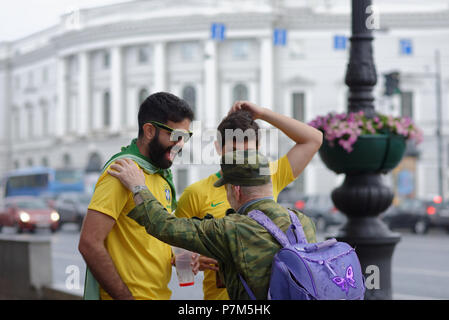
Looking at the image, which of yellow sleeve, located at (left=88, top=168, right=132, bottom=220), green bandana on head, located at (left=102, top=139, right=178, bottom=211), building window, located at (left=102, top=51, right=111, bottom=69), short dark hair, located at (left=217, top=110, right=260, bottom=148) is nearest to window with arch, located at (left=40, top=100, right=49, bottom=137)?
building window, located at (left=102, top=51, right=111, bottom=69)

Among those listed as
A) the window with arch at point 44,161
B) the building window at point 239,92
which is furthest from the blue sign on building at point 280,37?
the window with arch at point 44,161

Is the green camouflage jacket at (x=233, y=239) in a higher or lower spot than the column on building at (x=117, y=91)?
lower

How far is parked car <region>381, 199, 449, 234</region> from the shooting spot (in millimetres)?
28453

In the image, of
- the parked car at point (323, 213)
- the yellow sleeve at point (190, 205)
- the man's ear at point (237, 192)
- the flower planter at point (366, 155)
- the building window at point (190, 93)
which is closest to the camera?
the man's ear at point (237, 192)

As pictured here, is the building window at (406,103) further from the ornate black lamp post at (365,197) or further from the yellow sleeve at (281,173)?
the yellow sleeve at (281,173)

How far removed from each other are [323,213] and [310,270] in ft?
94.2

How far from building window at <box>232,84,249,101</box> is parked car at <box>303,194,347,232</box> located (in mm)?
29198

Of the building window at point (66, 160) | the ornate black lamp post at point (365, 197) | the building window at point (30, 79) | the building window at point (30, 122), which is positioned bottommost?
the building window at point (66, 160)

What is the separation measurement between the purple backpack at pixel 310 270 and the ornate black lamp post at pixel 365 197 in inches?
128

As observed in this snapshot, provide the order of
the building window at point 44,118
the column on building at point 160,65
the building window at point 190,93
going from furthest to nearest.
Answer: the building window at point 44,118, the column on building at point 160,65, the building window at point 190,93

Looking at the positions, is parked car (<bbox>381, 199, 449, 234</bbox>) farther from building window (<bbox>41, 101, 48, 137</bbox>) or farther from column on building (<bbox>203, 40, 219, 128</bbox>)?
building window (<bbox>41, 101, 48, 137</bbox>)

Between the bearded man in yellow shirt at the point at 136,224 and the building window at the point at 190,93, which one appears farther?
the building window at the point at 190,93

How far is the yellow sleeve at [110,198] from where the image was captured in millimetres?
3297

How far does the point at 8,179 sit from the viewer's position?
166 feet
